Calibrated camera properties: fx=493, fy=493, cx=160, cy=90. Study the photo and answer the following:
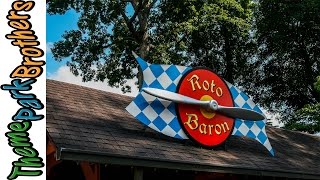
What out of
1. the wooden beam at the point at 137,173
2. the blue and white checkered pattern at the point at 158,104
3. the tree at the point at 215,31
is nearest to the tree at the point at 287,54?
the tree at the point at 215,31

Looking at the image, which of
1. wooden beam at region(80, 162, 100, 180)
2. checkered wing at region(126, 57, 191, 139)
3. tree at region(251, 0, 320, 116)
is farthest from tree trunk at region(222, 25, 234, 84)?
wooden beam at region(80, 162, 100, 180)

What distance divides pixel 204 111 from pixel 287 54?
2274cm

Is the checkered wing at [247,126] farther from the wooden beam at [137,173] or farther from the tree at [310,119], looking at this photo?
the tree at [310,119]

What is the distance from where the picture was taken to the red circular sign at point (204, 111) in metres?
9.99

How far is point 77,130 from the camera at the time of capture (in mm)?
8375

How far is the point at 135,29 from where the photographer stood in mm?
27125

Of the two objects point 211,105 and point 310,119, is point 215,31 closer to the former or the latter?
point 310,119

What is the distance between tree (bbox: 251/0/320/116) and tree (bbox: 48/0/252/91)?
2861 mm

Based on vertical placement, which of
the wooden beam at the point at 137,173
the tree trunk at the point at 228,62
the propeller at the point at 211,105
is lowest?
the wooden beam at the point at 137,173

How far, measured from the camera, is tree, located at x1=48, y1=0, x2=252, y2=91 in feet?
82.1

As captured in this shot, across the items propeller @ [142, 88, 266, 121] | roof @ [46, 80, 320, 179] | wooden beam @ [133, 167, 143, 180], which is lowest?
wooden beam @ [133, 167, 143, 180]

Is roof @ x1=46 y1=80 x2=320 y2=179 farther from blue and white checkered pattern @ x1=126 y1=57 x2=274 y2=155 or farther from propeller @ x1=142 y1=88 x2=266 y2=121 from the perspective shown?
propeller @ x1=142 y1=88 x2=266 y2=121

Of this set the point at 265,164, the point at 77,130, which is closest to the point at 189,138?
the point at 265,164

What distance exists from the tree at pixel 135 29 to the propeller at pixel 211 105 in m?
13.4
